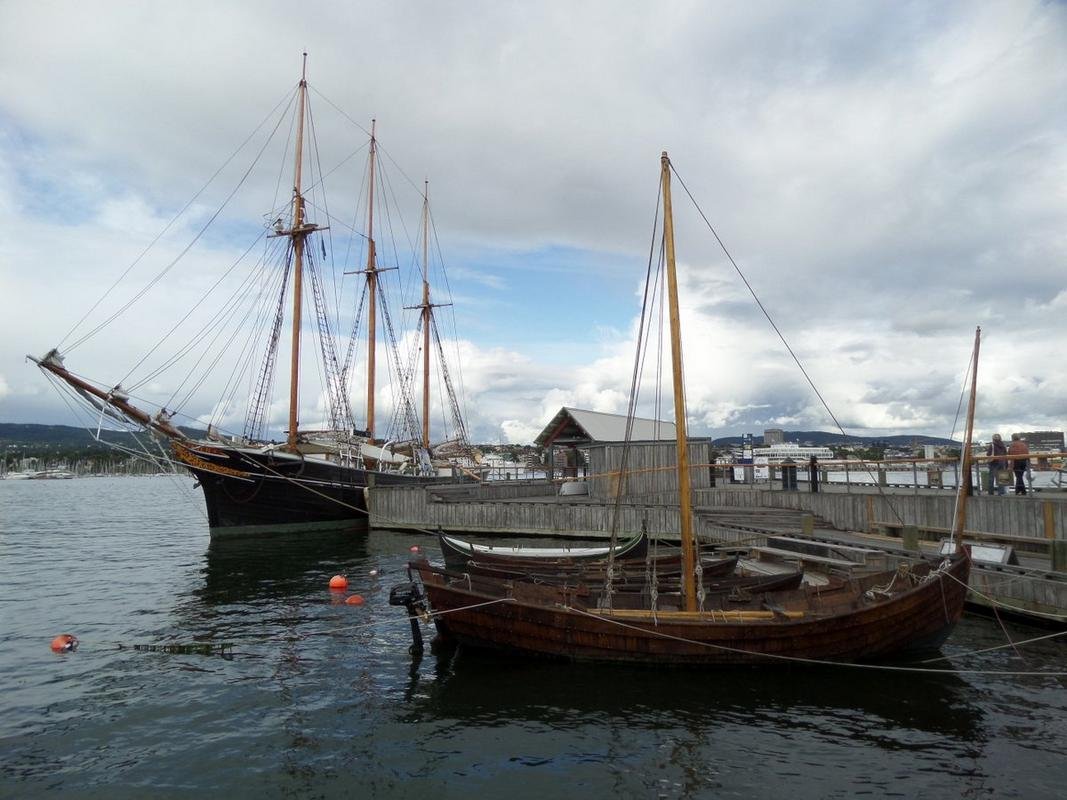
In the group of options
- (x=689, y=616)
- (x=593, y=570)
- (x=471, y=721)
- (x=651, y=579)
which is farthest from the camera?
(x=593, y=570)

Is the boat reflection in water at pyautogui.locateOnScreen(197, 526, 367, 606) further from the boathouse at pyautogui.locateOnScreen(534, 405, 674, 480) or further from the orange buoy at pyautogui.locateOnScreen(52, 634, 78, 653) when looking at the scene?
the boathouse at pyautogui.locateOnScreen(534, 405, 674, 480)

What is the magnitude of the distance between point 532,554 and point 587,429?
20.4 m

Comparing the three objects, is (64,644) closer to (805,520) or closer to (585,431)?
(805,520)

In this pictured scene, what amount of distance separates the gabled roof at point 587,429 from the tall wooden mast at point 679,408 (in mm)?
26564

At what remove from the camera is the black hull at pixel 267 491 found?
106 feet

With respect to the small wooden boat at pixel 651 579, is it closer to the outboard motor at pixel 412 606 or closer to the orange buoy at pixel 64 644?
the outboard motor at pixel 412 606

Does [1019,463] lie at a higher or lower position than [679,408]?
lower

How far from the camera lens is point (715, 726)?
955cm

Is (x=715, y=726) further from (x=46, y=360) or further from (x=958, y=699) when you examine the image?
(x=46, y=360)

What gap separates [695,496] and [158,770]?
25.8 m

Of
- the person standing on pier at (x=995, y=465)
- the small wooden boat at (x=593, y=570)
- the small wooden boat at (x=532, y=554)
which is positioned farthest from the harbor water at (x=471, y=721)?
the person standing on pier at (x=995, y=465)

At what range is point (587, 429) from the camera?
3909 centimetres

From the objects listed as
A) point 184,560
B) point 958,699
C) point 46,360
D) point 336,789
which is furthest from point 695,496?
point 46,360

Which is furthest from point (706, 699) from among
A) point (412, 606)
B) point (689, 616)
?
point (412, 606)
